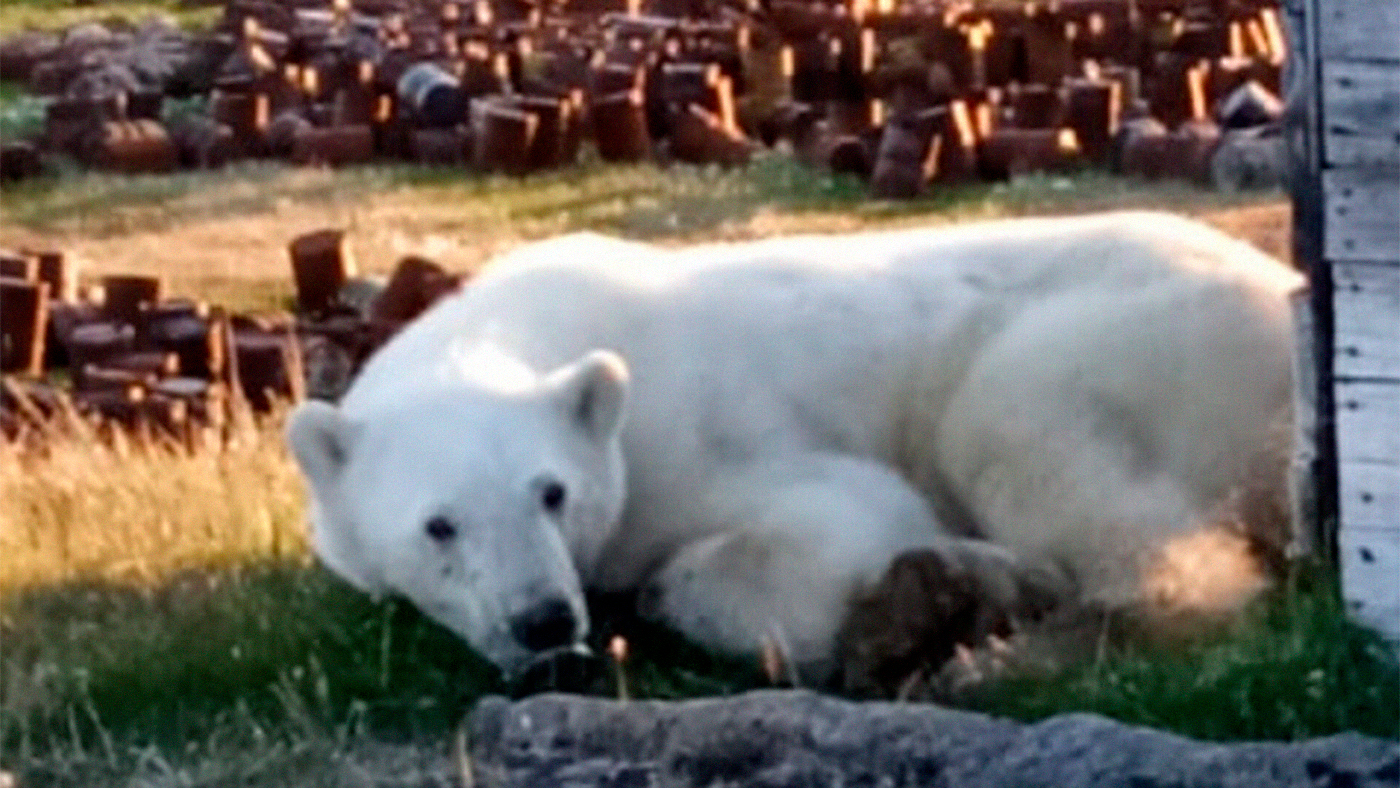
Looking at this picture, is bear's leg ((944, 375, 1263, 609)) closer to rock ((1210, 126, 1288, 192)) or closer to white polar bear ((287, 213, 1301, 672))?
white polar bear ((287, 213, 1301, 672))

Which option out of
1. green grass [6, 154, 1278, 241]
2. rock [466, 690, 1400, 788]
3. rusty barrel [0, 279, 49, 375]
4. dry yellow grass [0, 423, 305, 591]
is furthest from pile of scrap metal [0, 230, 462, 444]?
A: rock [466, 690, 1400, 788]

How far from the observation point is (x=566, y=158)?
67.7 ft

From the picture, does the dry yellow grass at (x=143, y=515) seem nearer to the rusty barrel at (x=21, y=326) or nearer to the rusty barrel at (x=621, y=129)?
the rusty barrel at (x=21, y=326)

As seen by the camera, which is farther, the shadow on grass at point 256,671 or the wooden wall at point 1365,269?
the shadow on grass at point 256,671

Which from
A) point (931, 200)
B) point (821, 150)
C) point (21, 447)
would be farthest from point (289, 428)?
point (821, 150)

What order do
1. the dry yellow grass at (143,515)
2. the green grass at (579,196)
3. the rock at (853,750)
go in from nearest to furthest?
the rock at (853,750)
the dry yellow grass at (143,515)
the green grass at (579,196)

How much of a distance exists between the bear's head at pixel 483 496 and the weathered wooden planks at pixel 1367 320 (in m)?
1.54

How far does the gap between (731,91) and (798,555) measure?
43.0 ft

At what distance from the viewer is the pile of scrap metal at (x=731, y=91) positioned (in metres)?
19.3

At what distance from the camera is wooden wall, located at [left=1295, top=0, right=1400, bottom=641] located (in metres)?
8.08

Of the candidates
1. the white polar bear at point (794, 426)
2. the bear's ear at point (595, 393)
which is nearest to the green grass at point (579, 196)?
the white polar bear at point (794, 426)

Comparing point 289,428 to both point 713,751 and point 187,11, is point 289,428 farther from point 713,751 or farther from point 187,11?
point 187,11

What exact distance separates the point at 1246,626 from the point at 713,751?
1.41 m

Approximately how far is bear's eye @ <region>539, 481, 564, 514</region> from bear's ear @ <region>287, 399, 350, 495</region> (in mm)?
510
